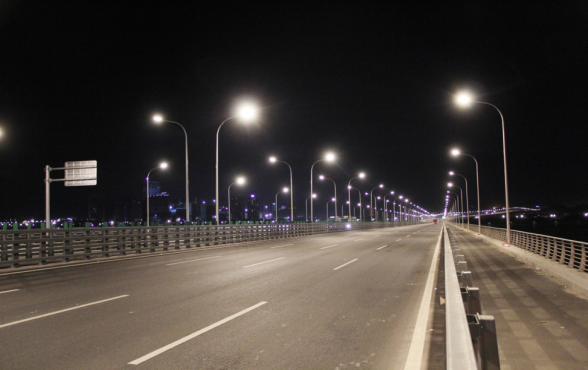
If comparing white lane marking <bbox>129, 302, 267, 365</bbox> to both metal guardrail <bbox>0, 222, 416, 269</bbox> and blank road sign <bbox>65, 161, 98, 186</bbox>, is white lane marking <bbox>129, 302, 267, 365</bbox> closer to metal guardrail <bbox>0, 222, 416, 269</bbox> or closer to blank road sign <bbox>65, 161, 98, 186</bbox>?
metal guardrail <bbox>0, 222, 416, 269</bbox>

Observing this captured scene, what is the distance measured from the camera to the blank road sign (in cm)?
2277

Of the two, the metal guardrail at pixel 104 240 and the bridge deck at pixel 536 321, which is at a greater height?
the metal guardrail at pixel 104 240

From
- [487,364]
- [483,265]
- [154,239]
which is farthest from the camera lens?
[154,239]

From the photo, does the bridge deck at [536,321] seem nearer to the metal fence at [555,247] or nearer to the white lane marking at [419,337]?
the white lane marking at [419,337]

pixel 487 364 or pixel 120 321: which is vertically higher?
pixel 487 364

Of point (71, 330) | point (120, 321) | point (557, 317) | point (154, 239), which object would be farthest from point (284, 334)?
point (154, 239)

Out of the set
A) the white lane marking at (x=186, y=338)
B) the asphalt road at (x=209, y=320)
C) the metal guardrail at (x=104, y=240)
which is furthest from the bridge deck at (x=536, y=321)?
the metal guardrail at (x=104, y=240)

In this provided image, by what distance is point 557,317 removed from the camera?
730 centimetres

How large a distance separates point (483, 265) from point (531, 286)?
546 cm

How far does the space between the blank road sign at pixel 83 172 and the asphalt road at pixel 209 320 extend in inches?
439

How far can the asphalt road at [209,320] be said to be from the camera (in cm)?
493

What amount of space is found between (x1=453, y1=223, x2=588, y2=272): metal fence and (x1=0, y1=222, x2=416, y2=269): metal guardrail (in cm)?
1812

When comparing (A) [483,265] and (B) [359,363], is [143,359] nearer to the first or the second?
(B) [359,363]

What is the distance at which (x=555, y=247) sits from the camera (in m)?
15.5
